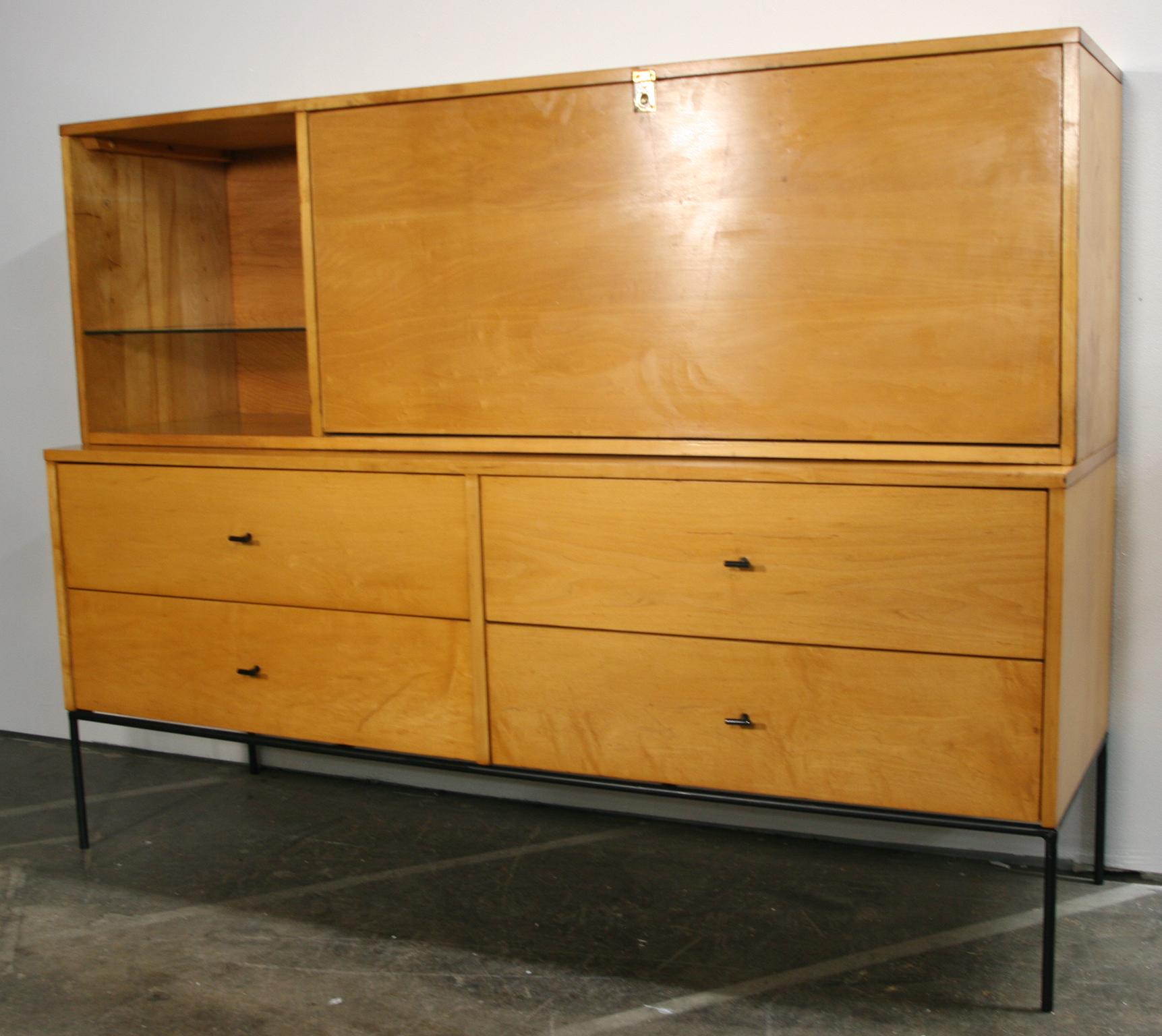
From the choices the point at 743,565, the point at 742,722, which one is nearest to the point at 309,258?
the point at 743,565

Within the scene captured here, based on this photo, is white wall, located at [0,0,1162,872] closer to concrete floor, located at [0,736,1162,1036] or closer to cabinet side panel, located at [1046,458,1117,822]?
cabinet side panel, located at [1046,458,1117,822]

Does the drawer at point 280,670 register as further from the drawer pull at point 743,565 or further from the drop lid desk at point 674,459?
the drawer pull at point 743,565

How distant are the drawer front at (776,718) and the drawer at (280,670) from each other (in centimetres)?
13

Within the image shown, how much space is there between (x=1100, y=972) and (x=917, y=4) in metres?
1.83

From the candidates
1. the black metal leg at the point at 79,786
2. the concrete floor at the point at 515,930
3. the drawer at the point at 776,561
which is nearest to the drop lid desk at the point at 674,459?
the drawer at the point at 776,561

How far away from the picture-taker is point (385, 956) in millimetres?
2328

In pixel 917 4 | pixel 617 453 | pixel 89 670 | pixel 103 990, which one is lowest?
pixel 103 990

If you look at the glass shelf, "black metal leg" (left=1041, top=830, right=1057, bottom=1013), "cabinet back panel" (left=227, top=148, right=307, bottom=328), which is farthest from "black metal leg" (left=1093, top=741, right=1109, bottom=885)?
"cabinet back panel" (left=227, top=148, right=307, bottom=328)

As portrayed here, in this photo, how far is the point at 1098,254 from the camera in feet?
7.15

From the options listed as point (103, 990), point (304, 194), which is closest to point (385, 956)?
point (103, 990)

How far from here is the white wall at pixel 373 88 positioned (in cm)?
243

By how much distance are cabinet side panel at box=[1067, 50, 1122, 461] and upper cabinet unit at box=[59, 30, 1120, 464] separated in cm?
1

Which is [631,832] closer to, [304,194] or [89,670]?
[89,670]

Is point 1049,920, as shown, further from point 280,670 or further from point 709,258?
point 280,670
